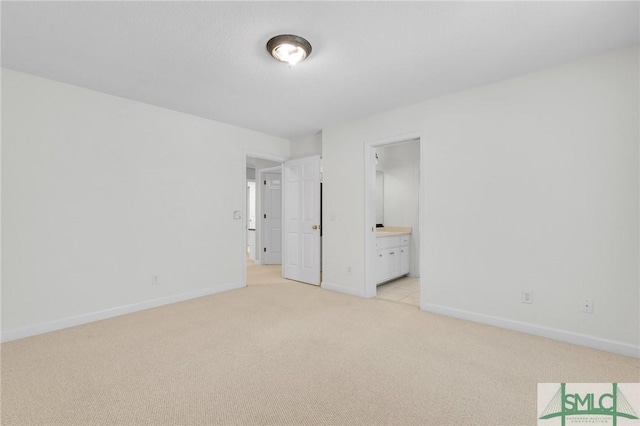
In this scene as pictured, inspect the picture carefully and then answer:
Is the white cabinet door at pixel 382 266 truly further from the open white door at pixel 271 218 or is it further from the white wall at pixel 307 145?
the open white door at pixel 271 218

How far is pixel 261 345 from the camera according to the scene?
2.69 meters

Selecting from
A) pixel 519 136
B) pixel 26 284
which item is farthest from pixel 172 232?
pixel 519 136

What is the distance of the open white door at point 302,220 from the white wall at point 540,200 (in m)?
1.74

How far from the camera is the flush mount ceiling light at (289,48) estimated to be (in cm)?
230

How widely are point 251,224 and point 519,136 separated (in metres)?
7.71

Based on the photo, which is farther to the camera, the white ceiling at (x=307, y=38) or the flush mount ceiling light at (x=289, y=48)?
the flush mount ceiling light at (x=289, y=48)

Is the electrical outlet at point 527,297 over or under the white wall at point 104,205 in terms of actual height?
under

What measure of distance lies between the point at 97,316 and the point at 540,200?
474 cm

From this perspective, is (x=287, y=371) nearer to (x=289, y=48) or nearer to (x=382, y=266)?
(x=289, y=48)

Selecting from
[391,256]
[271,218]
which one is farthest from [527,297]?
[271,218]

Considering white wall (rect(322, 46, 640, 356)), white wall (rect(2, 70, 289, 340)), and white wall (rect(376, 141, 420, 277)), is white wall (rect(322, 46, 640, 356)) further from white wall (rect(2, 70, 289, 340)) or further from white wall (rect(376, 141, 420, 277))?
white wall (rect(2, 70, 289, 340))

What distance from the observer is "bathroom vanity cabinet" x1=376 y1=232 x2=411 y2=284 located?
15.6 ft

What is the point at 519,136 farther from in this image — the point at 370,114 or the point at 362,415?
the point at 362,415

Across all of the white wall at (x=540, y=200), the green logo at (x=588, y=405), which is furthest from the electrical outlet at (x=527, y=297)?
the green logo at (x=588, y=405)
